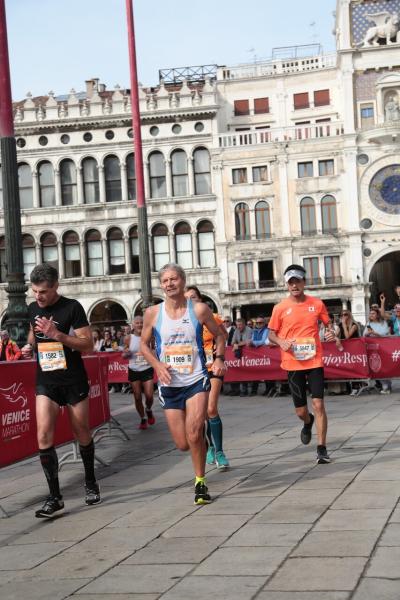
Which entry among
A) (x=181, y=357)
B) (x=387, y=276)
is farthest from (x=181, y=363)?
(x=387, y=276)

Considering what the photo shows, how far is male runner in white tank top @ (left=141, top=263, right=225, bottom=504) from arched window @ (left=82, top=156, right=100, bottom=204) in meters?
45.3

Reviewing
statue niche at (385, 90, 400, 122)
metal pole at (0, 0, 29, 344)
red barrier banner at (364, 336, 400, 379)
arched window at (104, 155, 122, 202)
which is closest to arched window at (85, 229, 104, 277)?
arched window at (104, 155, 122, 202)

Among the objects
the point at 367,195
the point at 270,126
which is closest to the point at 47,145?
the point at 270,126

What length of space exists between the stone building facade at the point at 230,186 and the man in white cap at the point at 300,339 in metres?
38.9

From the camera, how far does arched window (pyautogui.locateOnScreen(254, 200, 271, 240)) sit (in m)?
50.6

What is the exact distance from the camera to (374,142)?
163 ft

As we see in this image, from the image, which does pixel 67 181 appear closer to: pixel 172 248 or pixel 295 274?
pixel 172 248

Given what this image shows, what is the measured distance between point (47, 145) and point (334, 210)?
617 inches

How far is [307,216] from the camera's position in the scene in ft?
165

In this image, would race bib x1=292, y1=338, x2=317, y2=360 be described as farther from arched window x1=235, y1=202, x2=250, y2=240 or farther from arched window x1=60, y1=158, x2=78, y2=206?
arched window x1=60, y1=158, x2=78, y2=206

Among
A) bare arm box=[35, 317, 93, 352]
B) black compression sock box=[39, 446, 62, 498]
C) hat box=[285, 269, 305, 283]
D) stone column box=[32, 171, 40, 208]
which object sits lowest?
black compression sock box=[39, 446, 62, 498]

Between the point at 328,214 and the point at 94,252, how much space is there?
12.5 meters

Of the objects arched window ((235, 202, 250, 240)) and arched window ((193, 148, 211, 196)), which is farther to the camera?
arched window ((193, 148, 211, 196))

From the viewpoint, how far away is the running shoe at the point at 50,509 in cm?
754
